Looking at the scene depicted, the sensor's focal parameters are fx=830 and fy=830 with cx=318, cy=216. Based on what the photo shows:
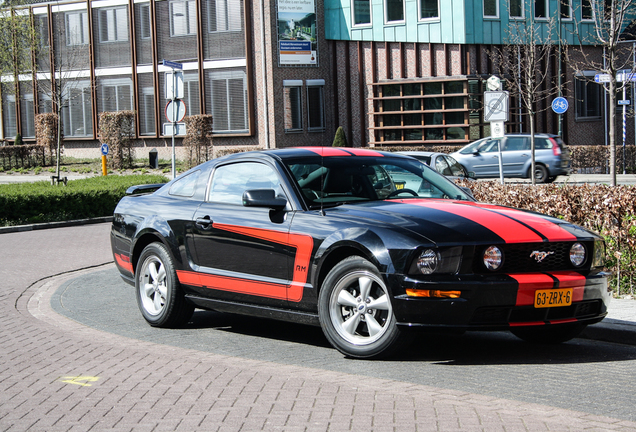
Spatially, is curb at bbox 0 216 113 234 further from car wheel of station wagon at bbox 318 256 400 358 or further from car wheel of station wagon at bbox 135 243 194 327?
car wheel of station wagon at bbox 318 256 400 358

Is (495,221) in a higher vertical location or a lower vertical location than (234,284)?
higher

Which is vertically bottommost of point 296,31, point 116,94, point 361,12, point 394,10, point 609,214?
point 609,214

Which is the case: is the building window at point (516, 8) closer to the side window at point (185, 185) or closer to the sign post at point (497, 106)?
the sign post at point (497, 106)

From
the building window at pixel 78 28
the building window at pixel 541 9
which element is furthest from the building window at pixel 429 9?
the building window at pixel 78 28

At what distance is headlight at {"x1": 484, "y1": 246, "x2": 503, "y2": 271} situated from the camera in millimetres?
5578

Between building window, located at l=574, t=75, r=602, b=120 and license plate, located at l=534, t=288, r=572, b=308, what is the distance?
33.7m

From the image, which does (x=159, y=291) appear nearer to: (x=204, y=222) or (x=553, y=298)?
(x=204, y=222)

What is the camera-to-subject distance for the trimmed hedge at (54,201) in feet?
61.1

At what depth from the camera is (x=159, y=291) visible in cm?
754

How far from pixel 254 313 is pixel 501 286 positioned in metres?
2.11

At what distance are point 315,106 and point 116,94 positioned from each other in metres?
10.4

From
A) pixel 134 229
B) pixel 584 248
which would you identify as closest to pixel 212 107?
pixel 134 229

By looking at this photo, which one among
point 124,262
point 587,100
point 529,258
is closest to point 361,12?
point 587,100

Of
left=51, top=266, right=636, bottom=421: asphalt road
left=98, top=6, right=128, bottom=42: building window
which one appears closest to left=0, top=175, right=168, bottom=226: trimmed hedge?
left=51, top=266, right=636, bottom=421: asphalt road
